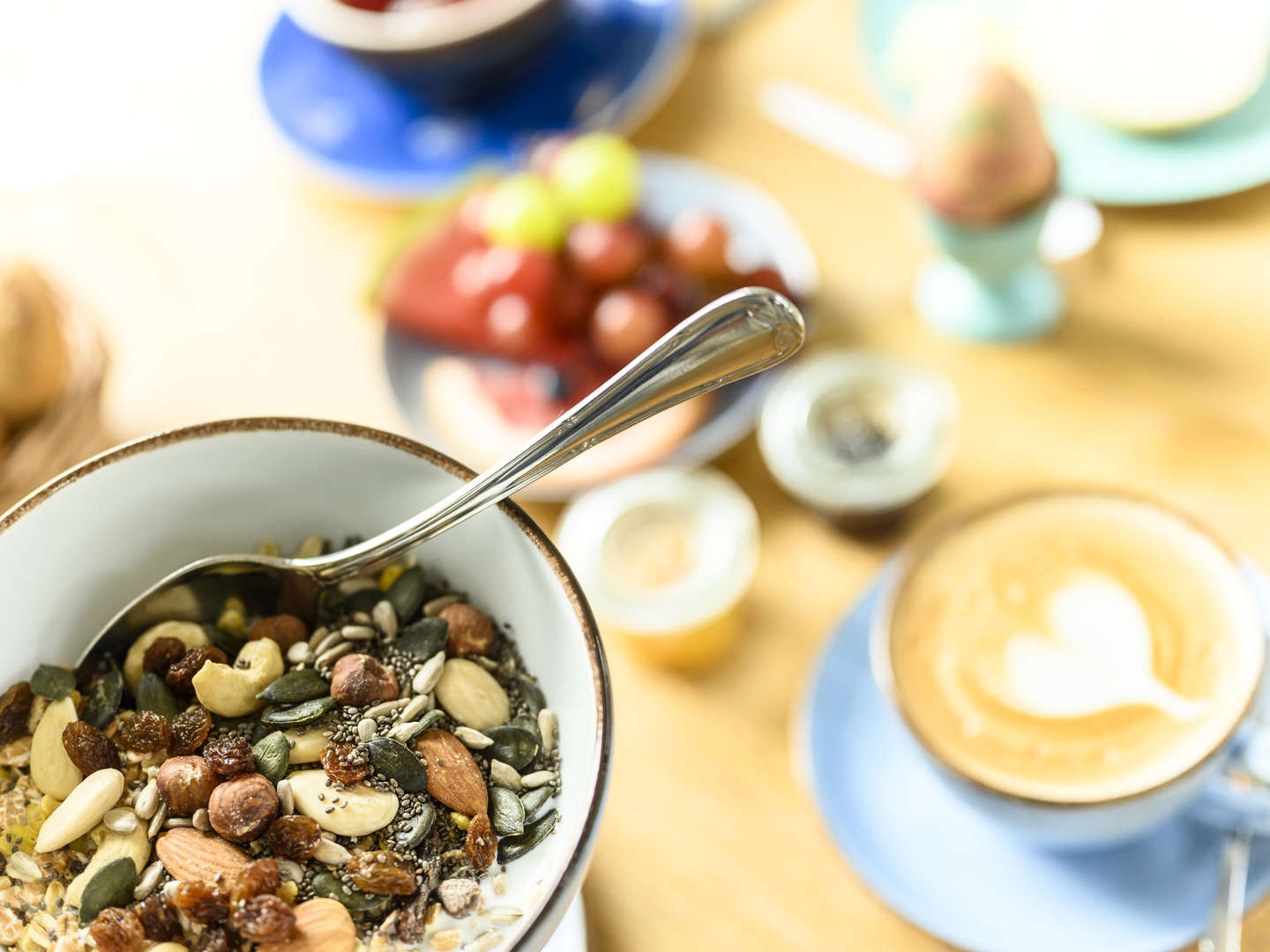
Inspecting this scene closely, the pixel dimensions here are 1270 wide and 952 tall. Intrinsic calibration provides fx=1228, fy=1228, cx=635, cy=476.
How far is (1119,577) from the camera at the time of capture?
65 cm

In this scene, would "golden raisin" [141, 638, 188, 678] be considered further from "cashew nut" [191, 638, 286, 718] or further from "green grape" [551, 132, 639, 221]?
"green grape" [551, 132, 639, 221]

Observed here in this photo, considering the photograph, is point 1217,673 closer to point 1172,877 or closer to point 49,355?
point 1172,877

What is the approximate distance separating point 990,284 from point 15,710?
2.28 feet

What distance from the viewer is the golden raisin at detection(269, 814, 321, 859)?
46 centimetres

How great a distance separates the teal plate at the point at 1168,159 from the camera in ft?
3.01

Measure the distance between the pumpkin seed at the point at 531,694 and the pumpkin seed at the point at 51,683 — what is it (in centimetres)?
19

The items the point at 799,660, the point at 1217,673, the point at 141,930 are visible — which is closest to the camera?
the point at 141,930

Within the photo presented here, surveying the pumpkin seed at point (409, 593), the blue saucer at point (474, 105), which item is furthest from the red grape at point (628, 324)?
the pumpkin seed at point (409, 593)

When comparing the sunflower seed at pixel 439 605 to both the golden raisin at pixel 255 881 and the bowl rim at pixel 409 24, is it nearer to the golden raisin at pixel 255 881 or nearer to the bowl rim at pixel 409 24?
the golden raisin at pixel 255 881

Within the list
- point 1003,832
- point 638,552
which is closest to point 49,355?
point 638,552

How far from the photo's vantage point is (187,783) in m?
0.46

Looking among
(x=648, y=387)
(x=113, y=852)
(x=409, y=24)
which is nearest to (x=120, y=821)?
(x=113, y=852)

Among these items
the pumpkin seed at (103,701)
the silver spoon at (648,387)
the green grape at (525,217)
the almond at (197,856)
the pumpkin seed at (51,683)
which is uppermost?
the silver spoon at (648,387)

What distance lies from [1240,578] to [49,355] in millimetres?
765
